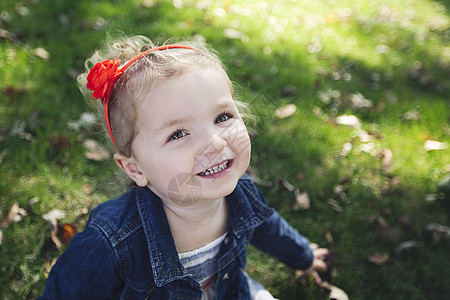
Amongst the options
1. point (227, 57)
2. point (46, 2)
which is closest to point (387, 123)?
point (227, 57)

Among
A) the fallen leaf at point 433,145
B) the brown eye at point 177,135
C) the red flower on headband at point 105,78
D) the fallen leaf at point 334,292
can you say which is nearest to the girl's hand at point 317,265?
the fallen leaf at point 334,292

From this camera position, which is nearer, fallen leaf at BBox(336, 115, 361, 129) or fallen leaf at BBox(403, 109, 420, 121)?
fallen leaf at BBox(336, 115, 361, 129)

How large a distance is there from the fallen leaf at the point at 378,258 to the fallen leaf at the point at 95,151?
1869 millimetres

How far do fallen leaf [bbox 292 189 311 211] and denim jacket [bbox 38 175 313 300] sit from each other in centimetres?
79

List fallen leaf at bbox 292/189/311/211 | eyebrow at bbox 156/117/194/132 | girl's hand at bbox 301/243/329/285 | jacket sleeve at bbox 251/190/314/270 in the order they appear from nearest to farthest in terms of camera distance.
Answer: eyebrow at bbox 156/117/194/132 < jacket sleeve at bbox 251/190/314/270 < girl's hand at bbox 301/243/329/285 < fallen leaf at bbox 292/189/311/211

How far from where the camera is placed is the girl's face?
138 centimetres

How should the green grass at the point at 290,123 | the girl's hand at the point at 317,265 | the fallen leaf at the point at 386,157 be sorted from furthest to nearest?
the fallen leaf at the point at 386,157 < the green grass at the point at 290,123 < the girl's hand at the point at 317,265

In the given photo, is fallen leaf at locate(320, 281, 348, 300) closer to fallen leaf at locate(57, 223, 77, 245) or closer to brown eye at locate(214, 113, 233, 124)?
brown eye at locate(214, 113, 233, 124)

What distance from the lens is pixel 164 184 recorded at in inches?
57.0

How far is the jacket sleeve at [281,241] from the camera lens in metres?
2.00

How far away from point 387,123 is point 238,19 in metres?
2.00

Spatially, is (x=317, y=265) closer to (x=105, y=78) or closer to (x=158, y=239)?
(x=158, y=239)

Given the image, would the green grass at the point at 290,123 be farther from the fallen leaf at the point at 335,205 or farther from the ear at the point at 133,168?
the ear at the point at 133,168

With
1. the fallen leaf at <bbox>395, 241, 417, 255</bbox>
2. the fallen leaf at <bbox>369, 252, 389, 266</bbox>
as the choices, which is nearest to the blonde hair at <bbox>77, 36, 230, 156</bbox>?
the fallen leaf at <bbox>369, 252, 389, 266</bbox>
